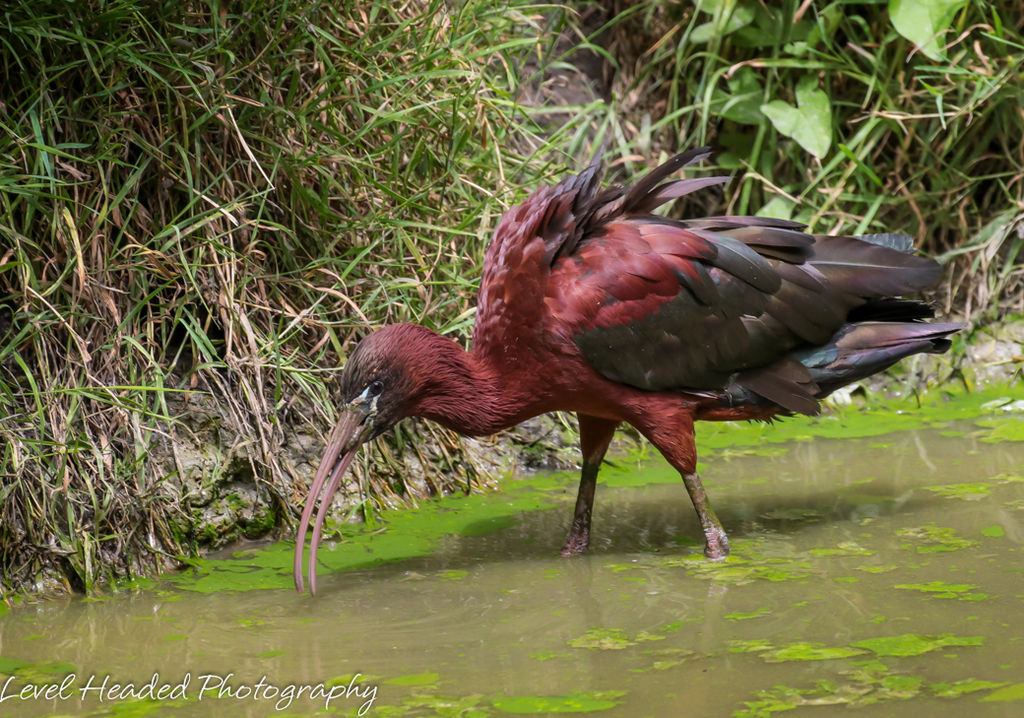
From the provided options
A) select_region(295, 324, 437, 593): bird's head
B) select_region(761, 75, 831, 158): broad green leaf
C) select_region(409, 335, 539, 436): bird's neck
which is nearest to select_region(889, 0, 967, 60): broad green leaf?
select_region(761, 75, 831, 158): broad green leaf

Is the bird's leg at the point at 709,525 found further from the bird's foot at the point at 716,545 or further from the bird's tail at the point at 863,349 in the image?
the bird's tail at the point at 863,349

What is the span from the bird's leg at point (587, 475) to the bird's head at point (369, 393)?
808 mm

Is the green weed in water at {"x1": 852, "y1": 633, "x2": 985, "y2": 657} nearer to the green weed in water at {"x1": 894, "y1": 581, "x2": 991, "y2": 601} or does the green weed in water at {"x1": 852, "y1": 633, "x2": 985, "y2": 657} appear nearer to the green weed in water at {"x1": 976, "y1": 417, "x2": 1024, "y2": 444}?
the green weed in water at {"x1": 894, "y1": 581, "x2": 991, "y2": 601}

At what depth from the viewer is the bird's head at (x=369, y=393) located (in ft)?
14.7

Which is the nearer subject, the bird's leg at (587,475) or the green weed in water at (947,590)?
the green weed in water at (947,590)

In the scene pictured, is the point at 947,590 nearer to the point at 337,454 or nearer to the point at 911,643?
the point at 911,643

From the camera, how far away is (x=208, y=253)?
5188 mm

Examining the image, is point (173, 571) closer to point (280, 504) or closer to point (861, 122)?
point (280, 504)

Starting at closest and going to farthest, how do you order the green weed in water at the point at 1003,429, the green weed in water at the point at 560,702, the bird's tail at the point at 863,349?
1. the green weed in water at the point at 560,702
2. the bird's tail at the point at 863,349
3. the green weed in water at the point at 1003,429

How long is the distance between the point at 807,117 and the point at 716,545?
3276mm

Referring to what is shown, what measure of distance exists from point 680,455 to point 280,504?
1665 millimetres

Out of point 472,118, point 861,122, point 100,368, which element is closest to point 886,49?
point 861,122

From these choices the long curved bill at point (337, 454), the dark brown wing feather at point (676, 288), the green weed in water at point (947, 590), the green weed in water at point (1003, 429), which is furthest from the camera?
the green weed in water at point (1003, 429)

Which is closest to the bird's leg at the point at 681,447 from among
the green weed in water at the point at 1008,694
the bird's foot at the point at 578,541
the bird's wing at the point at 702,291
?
the bird's wing at the point at 702,291
